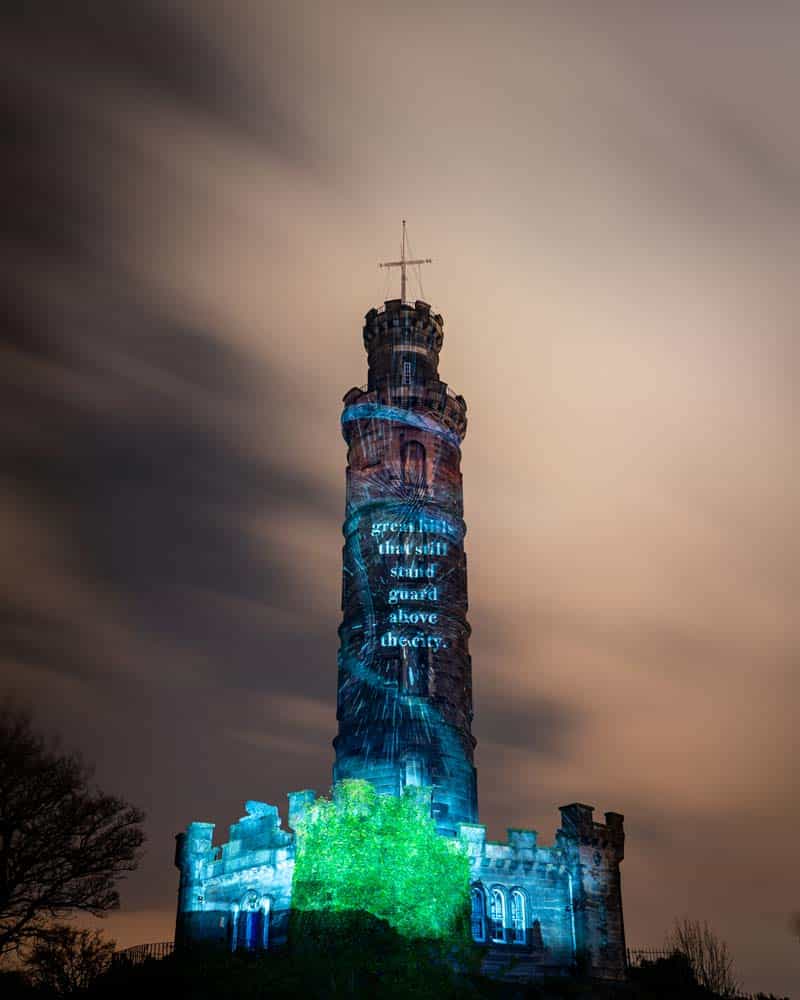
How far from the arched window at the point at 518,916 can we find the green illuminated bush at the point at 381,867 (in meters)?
3.56

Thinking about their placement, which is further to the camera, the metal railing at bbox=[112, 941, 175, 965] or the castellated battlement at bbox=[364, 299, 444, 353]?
the castellated battlement at bbox=[364, 299, 444, 353]

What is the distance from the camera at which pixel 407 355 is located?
239ft

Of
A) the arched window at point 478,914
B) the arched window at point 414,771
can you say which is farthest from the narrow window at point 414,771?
the arched window at point 478,914

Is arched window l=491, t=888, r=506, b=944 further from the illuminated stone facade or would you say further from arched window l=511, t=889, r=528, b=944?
arched window l=511, t=889, r=528, b=944

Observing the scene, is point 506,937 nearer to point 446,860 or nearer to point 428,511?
point 446,860

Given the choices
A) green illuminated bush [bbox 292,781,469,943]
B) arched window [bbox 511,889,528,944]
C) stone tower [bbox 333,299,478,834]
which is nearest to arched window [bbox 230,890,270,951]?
green illuminated bush [bbox 292,781,469,943]

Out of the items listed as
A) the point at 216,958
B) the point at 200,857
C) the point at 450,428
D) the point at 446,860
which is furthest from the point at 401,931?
the point at 450,428

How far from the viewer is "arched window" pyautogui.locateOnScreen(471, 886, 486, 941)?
4919cm

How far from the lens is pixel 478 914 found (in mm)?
49906

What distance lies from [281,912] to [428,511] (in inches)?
1040

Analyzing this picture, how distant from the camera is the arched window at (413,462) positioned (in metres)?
67.2

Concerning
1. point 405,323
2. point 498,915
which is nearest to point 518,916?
point 498,915

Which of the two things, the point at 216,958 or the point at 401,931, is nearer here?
the point at 216,958

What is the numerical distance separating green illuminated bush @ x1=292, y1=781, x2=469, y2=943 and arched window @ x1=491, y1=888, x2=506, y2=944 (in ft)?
8.96
